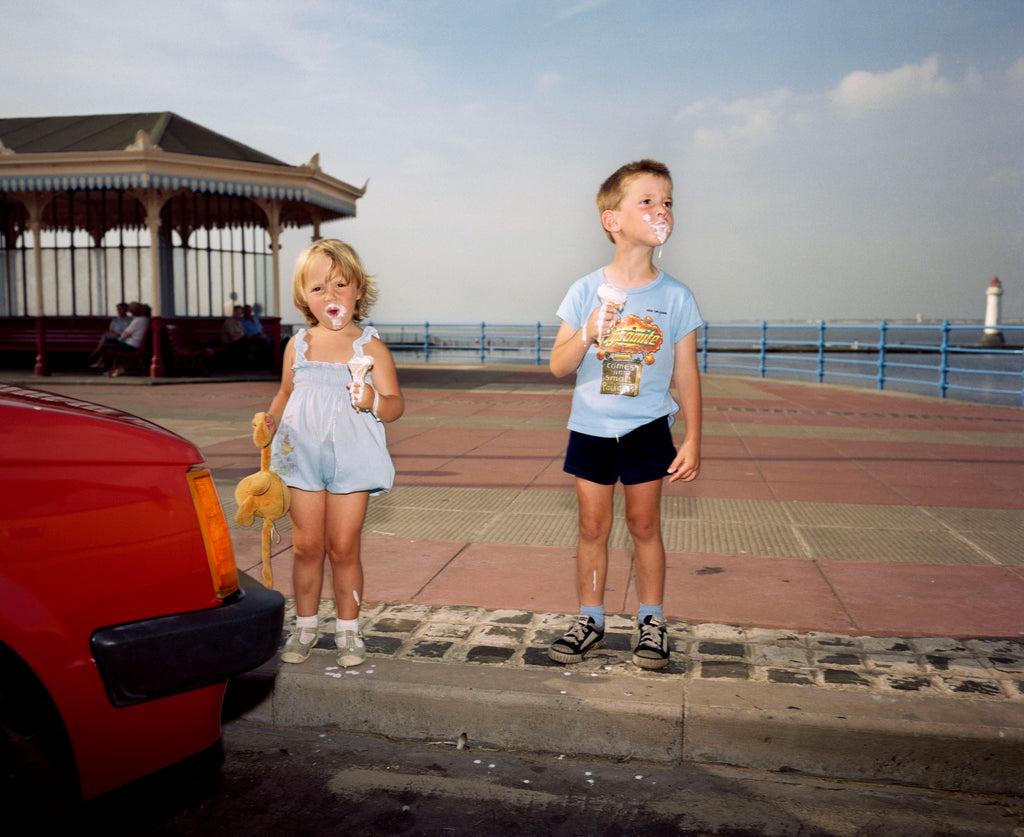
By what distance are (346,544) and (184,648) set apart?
125cm

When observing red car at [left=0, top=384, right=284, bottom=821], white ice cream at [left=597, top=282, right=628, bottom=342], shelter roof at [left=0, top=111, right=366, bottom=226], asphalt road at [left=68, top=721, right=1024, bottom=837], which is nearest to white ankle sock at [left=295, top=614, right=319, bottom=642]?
asphalt road at [left=68, top=721, right=1024, bottom=837]

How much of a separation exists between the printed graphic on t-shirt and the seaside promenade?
3.28ft

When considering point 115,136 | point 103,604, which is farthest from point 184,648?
point 115,136

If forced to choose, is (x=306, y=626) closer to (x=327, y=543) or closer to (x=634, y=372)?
(x=327, y=543)

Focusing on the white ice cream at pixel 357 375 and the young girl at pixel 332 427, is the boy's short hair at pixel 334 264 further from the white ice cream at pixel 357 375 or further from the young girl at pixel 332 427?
the white ice cream at pixel 357 375

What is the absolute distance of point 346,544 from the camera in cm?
338

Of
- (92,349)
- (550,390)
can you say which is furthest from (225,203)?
(550,390)

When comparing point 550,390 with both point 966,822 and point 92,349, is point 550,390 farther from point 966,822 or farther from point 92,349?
point 966,822

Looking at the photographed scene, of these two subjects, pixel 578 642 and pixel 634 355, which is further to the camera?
pixel 578 642

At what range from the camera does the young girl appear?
3268 mm

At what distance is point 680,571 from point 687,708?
168 cm

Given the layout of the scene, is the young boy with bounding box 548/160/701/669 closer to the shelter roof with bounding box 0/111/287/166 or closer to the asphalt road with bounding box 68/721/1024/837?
the asphalt road with bounding box 68/721/1024/837

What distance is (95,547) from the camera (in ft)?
6.56

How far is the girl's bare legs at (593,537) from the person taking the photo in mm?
3369
